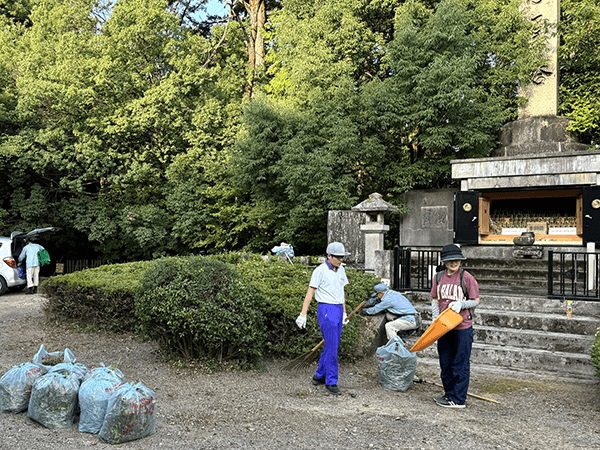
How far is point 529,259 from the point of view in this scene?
1398 cm

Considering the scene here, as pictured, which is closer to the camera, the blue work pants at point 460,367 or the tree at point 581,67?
the blue work pants at point 460,367

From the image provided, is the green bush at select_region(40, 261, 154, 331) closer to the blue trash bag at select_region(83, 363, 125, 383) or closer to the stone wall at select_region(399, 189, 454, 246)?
the blue trash bag at select_region(83, 363, 125, 383)

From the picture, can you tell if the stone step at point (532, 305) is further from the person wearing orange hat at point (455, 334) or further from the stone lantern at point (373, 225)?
the person wearing orange hat at point (455, 334)

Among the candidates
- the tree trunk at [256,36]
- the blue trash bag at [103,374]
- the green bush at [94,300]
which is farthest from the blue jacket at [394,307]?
the tree trunk at [256,36]

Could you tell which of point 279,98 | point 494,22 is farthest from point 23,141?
point 494,22

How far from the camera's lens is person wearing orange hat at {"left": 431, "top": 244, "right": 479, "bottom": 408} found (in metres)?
5.93

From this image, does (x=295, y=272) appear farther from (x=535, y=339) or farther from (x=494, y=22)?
(x=494, y=22)

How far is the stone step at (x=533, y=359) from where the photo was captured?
762cm

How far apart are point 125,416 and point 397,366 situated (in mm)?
3437

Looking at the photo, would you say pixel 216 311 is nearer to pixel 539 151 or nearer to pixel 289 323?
pixel 289 323

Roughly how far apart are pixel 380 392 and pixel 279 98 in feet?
51.7

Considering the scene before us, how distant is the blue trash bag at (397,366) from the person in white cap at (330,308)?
68 cm

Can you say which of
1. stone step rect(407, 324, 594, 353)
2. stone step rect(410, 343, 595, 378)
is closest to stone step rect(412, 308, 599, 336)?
stone step rect(407, 324, 594, 353)

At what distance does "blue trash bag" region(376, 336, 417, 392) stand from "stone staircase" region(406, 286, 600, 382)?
1.93 metres
